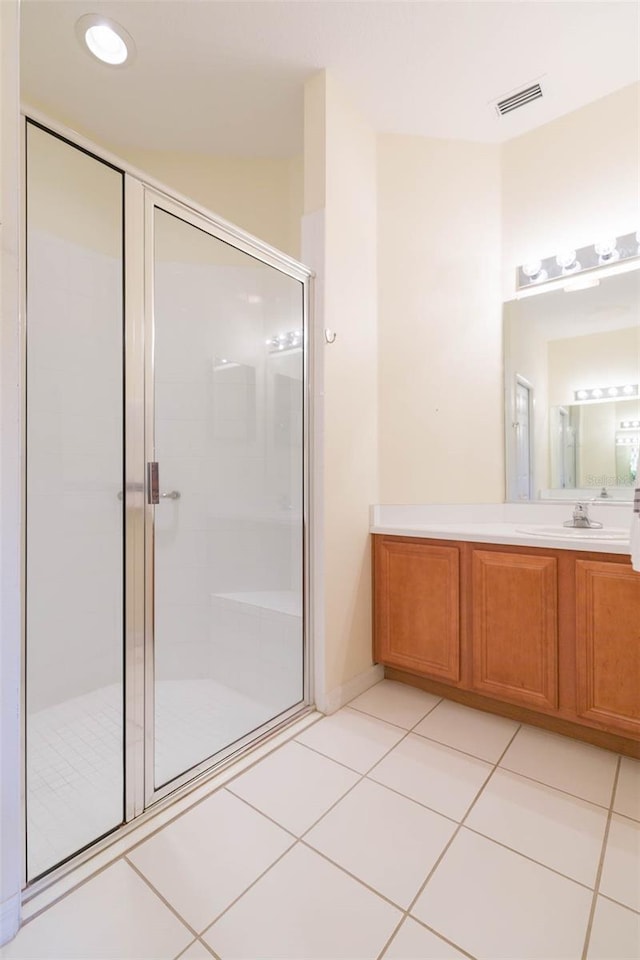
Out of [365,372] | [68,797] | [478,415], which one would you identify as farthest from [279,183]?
[68,797]

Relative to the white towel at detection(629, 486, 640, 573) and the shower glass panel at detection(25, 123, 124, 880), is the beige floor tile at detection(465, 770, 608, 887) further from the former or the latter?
the shower glass panel at detection(25, 123, 124, 880)

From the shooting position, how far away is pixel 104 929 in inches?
38.9

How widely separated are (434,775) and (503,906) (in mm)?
469

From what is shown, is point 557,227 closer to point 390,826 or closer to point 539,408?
point 539,408

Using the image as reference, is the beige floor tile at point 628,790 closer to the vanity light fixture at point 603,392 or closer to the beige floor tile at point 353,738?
the beige floor tile at point 353,738

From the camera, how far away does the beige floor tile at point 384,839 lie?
44.3 inches

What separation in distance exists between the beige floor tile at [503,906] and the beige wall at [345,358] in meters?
0.86

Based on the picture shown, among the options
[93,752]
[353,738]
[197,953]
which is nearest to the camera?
[197,953]

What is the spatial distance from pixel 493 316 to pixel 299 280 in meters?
1.11

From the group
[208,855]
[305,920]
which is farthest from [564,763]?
[208,855]

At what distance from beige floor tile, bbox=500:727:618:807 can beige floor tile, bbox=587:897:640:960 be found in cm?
39

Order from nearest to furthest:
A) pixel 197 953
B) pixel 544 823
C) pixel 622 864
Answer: pixel 197 953 → pixel 622 864 → pixel 544 823

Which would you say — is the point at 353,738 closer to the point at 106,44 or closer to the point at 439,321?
the point at 439,321

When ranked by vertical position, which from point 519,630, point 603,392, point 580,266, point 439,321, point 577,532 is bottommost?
point 519,630
